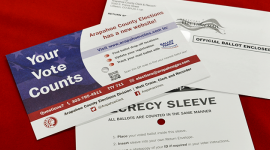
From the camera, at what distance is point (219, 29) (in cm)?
63

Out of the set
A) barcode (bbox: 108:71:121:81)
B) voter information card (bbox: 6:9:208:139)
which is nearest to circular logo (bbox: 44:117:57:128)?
voter information card (bbox: 6:9:208:139)

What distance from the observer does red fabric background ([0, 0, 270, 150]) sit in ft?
1.70

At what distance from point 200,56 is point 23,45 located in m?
0.51

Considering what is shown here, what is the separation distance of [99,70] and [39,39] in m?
0.21

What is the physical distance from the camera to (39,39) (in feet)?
2.01

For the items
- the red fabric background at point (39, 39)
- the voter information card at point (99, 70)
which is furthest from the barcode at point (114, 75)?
the red fabric background at point (39, 39)

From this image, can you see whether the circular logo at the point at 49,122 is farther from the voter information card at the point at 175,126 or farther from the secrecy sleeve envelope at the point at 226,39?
the secrecy sleeve envelope at the point at 226,39

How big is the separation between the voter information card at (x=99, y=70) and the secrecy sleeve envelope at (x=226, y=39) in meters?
0.04

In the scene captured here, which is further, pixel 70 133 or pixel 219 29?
pixel 219 29

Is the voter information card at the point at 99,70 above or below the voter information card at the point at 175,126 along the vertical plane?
above

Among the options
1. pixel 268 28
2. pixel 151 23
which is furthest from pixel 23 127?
pixel 268 28

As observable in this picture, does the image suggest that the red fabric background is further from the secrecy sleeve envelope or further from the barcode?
the barcode

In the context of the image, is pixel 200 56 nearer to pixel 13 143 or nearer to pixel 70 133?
pixel 70 133

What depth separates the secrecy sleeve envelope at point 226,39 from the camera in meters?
0.58
